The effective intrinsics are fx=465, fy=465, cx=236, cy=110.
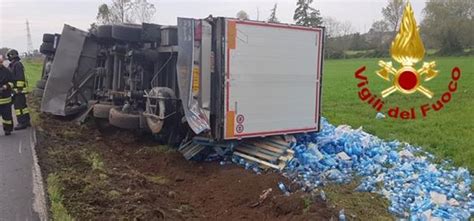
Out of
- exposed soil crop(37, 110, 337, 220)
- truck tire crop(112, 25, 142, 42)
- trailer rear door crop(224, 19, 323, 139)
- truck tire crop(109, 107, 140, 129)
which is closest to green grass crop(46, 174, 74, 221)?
exposed soil crop(37, 110, 337, 220)

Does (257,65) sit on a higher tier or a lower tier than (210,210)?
higher

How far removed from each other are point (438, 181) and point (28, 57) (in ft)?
221

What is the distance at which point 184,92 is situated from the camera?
618 cm

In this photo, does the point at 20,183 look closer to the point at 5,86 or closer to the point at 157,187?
the point at 157,187

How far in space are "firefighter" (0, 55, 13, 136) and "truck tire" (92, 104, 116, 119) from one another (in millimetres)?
1630

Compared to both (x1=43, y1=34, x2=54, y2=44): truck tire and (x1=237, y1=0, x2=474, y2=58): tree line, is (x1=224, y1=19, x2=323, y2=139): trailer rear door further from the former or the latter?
(x1=43, y1=34, x2=54, y2=44): truck tire

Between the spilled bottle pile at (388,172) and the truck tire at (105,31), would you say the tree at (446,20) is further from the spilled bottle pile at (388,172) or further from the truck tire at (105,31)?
the truck tire at (105,31)

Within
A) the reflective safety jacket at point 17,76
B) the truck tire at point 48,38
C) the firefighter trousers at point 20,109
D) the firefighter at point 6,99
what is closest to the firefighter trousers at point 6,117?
the firefighter at point 6,99

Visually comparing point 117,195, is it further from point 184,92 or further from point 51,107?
point 51,107

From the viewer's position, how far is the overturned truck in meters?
6.02

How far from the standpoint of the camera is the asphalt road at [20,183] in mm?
4301

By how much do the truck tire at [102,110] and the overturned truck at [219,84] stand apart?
0.02 m

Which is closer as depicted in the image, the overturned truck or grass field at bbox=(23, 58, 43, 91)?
the overturned truck

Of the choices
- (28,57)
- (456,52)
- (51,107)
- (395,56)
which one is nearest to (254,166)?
(395,56)
